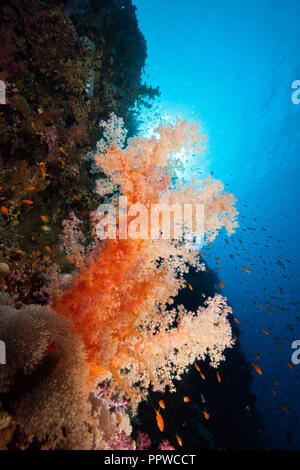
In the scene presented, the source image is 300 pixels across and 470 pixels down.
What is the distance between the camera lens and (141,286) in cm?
326

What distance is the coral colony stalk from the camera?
113 inches

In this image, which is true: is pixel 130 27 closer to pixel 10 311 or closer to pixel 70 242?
pixel 70 242

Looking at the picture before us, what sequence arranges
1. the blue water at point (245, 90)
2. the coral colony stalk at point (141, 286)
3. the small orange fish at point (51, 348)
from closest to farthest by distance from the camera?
the small orange fish at point (51, 348)
the coral colony stalk at point (141, 286)
the blue water at point (245, 90)

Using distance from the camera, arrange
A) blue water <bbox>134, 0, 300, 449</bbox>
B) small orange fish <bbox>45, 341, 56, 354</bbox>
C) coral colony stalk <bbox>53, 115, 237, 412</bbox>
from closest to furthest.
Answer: small orange fish <bbox>45, 341, 56, 354</bbox>, coral colony stalk <bbox>53, 115, 237, 412</bbox>, blue water <bbox>134, 0, 300, 449</bbox>

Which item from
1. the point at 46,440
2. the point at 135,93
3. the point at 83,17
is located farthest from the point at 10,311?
the point at 135,93

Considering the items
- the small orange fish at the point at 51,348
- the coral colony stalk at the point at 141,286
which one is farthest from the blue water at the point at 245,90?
the small orange fish at the point at 51,348

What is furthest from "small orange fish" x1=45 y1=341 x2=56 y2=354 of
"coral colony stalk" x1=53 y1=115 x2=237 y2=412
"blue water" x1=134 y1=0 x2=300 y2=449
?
"blue water" x1=134 y1=0 x2=300 y2=449

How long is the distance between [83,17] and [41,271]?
1027 cm

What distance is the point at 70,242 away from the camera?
338 cm

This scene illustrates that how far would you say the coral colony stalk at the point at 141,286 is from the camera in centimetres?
287

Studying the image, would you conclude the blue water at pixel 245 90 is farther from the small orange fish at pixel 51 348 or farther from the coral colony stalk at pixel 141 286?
the small orange fish at pixel 51 348

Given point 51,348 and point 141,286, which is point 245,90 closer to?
point 141,286

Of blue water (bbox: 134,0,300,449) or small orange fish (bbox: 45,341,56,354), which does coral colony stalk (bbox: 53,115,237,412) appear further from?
blue water (bbox: 134,0,300,449)

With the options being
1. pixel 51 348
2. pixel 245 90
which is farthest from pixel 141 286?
pixel 245 90
